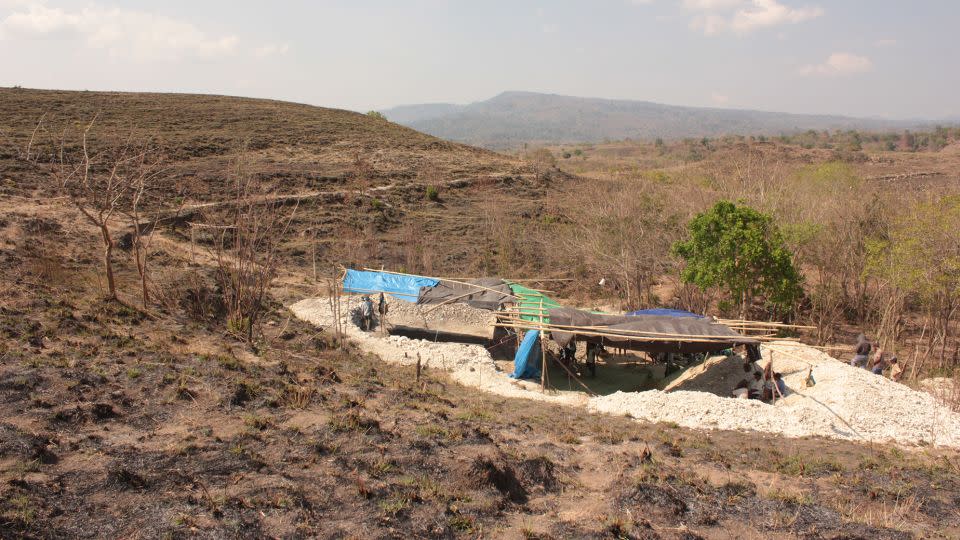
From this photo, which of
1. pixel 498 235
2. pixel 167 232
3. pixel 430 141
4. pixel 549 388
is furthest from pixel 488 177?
pixel 549 388

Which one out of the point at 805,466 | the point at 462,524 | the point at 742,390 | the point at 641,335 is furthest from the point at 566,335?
the point at 462,524

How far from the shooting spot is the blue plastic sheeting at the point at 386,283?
699 inches

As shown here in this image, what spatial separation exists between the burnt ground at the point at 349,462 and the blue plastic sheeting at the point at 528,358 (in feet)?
7.10

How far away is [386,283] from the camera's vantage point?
60.3 feet

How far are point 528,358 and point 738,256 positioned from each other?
621cm

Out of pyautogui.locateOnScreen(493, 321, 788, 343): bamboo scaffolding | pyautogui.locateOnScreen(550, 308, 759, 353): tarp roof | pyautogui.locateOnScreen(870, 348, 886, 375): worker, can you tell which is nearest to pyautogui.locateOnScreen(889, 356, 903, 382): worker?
pyautogui.locateOnScreen(870, 348, 886, 375): worker

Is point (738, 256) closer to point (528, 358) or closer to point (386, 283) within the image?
point (528, 358)

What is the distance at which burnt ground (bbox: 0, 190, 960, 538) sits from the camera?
246 inches

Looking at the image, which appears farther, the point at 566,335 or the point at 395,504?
the point at 566,335

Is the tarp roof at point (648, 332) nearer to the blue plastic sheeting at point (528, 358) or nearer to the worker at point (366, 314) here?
the blue plastic sheeting at point (528, 358)

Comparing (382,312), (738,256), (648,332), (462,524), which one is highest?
(738,256)

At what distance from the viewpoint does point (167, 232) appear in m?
23.3

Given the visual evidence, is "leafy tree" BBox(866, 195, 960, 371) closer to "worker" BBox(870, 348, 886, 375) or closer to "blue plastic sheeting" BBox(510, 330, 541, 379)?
"worker" BBox(870, 348, 886, 375)

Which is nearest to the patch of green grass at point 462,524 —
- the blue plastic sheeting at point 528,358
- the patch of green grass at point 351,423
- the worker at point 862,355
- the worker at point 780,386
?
the patch of green grass at point 351,423
